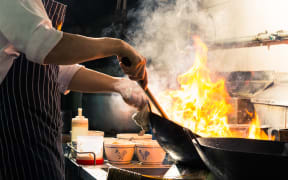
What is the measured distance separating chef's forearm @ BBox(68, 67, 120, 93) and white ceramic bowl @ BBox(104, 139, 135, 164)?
40cm

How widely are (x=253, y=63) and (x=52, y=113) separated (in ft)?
5.22

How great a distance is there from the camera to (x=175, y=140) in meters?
1.33

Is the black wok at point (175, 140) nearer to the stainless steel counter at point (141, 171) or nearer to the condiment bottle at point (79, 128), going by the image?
the stainless steel counter at point (141, 171)

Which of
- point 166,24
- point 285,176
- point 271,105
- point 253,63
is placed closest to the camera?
point 285,176

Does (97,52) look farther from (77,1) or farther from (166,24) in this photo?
(77,1)

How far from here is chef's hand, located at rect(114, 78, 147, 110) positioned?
1777 millimetres

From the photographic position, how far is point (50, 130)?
5.23ft

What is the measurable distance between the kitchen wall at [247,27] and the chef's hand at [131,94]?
1.04m

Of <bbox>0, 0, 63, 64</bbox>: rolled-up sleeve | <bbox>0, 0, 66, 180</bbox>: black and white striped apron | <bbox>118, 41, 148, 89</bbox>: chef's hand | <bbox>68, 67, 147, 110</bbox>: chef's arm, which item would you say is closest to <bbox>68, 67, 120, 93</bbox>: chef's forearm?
<bbox>68, 67, 147, 110</bbox>: chef's arm

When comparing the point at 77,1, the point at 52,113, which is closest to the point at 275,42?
the point at 52,113

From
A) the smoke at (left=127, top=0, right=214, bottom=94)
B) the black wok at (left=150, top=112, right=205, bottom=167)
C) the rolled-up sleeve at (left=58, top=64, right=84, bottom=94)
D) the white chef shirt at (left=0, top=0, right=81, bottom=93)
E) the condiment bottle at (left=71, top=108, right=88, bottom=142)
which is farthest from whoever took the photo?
the smoke at (left=127, top=0, right=214, bottom=94)

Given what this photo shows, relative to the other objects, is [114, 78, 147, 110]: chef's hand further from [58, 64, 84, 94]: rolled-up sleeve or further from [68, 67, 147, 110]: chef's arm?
→ [58, 64, 84, 94]: rolled-up sleeve

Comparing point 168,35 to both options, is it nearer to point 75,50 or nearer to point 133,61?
point 133,61

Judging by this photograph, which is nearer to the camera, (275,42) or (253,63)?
(275,42)
